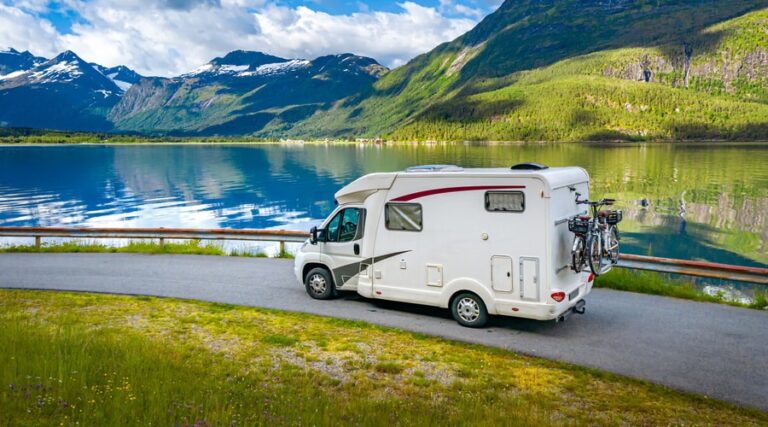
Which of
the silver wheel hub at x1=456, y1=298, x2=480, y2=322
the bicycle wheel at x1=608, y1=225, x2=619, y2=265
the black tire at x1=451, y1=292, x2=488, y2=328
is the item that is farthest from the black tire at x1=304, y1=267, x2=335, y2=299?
the bicycle wheel at x1=608, y1=225, x2=619, y2=265

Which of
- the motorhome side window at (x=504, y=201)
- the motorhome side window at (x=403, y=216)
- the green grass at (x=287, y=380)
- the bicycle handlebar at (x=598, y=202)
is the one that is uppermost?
the motorhome side window at (x=504, y=201)

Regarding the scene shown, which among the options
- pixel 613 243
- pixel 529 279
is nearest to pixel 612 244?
pixel 613 243

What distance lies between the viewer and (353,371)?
8.84 m

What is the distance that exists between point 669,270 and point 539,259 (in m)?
5.59

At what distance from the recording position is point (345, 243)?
12914mm

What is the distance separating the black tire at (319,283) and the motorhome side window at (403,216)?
7.76ft

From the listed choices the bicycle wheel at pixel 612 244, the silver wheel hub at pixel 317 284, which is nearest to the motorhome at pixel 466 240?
the silver wheel hub at pixel 317 284

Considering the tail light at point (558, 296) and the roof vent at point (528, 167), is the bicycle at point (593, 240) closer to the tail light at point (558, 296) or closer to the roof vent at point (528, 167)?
the tail light at point (558, 296)

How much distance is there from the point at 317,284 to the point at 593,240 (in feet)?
21.2

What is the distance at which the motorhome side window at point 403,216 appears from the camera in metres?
11.7

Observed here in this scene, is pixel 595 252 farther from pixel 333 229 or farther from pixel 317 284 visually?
pixel 317 284

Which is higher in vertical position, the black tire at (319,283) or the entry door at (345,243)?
the entry door at (345,243)

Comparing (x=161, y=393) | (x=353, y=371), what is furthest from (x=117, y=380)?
(x=353, y=371)

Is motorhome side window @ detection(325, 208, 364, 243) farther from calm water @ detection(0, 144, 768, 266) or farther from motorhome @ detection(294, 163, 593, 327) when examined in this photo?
calm water @ detection(0, 144, 768, 266)
